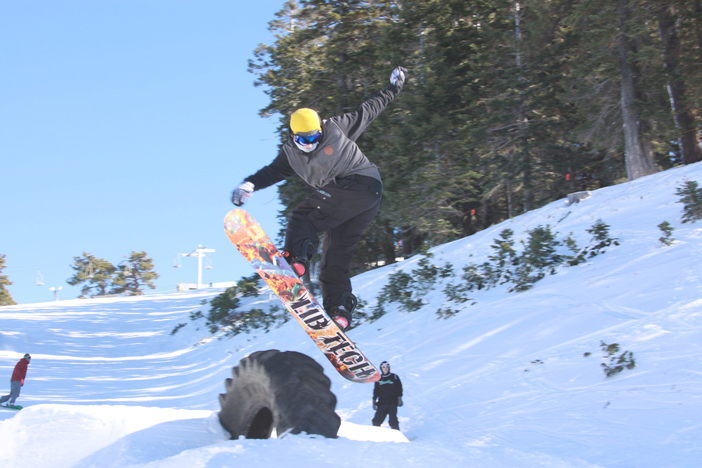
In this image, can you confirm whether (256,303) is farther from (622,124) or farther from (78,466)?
(78,466)

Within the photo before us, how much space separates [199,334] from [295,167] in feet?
83.8

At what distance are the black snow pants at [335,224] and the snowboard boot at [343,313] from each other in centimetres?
3

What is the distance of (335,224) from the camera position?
5270 millimetres

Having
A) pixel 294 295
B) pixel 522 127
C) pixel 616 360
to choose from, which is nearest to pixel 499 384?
pixel 616 360

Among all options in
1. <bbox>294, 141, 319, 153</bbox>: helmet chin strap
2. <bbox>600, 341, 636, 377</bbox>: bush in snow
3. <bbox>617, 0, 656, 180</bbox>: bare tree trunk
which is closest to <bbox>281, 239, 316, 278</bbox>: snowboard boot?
<bbox>294, 141, 319, 153</bbox>: helmet chin strap

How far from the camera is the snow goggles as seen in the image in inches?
191

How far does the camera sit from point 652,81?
20062 mm

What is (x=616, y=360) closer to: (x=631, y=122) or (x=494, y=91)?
(x=631, y=122)

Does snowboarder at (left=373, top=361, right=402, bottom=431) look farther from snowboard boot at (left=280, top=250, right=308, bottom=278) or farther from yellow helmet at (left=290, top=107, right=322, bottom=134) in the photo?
yellow helmet at (left=290, top=107, right=322, bottom=134)

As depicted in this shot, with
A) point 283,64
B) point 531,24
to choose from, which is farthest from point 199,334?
point 531,24

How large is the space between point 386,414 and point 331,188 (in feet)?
18.2

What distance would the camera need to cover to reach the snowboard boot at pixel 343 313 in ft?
17.5

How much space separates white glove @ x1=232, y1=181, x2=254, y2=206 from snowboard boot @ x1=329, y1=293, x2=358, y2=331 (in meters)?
1.22

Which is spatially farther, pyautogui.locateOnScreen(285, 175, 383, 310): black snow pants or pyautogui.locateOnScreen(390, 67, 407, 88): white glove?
pyautogui.locateOnScreen(390, 67, 407, 88): white glove
